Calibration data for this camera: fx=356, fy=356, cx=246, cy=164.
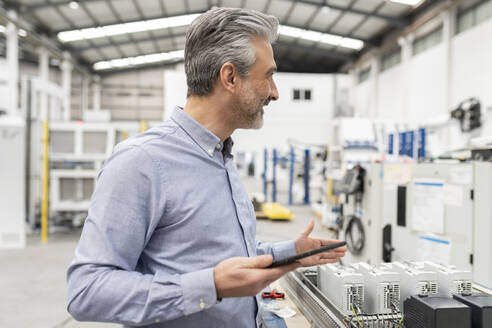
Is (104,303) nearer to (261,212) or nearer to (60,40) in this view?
(261,212)

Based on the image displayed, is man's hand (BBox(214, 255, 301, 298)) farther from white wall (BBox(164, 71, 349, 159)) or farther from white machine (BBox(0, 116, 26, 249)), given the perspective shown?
white wall (BBox(164, 71, 349, 159))

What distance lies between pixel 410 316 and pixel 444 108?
8.94m

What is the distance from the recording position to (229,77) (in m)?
0.97

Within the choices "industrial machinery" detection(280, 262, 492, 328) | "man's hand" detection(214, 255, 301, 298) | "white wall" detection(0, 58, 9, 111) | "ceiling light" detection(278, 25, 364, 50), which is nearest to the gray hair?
"man's hand" detection(214, 255, 301, 298)

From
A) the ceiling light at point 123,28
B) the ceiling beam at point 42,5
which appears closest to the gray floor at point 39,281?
the ceiling beam at point 42,5

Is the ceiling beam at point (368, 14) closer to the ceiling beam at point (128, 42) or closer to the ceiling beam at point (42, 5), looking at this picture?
the ceiling beam at point (128, 42)

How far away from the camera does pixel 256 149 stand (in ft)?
45.5

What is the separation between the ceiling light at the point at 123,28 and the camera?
10.6 meters

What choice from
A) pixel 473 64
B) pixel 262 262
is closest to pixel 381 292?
pixel 262 262

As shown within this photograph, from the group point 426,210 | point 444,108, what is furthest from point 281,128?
point 426,210

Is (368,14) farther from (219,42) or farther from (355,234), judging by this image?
(219,42)

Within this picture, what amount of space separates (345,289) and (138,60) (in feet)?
49.8

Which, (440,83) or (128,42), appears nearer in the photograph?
(440,83)

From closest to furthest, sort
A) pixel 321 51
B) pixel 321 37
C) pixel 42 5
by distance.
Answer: pixel 42 5 < pixel 321 37 < pixel 321 51
